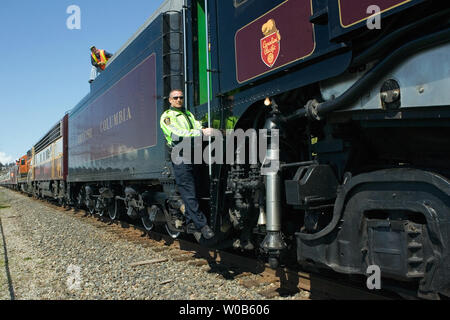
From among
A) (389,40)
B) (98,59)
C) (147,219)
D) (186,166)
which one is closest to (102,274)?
(186,166)

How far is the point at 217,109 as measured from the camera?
4.09 m

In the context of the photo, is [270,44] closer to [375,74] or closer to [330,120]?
[330,120]

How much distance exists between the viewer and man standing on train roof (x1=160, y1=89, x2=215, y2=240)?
13.7 ft

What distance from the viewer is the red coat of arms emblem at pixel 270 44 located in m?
3.10

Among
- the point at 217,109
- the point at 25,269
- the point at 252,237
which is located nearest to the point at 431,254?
the point at 252,237

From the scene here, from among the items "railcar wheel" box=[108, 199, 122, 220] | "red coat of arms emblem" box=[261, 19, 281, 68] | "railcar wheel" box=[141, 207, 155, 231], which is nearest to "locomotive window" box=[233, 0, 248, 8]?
"red coat of arms emblem" box=[261, 19, 281, 68]

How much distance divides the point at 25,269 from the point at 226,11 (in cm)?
439

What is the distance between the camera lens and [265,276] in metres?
4.10

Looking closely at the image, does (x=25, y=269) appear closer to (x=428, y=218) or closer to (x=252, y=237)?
(x=252, y=237)

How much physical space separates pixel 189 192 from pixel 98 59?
668 cm

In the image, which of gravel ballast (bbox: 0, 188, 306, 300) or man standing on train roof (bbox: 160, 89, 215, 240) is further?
man standing on train roof (bbox: 160, 89, 215, 240)

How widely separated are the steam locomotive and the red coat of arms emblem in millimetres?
13

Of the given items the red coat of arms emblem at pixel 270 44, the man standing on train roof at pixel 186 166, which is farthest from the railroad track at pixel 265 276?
the red coat of arms emblem at pixel 270 44

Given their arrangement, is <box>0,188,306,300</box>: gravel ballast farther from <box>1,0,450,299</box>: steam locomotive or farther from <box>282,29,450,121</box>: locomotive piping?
<box>282,29,450,121</box>: locomotive piping
